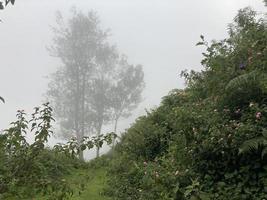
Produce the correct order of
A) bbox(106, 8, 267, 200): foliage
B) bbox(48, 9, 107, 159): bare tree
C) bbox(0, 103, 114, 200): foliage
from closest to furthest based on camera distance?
bbox(0, 103, 114, 200): foliage, bbox(106, 8, 267, 200): foliage, bbox(48, 9, 107, 159): bare tree

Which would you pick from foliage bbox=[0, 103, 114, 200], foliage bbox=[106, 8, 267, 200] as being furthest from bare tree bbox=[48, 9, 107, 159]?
foliage bbox=[0, 103, 114, 200]

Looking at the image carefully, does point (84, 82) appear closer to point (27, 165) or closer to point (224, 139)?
point (224, 139)

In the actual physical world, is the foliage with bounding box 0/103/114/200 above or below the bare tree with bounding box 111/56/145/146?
below

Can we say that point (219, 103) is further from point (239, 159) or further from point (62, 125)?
point (62, 125)

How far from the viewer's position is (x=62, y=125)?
31750 millimetres

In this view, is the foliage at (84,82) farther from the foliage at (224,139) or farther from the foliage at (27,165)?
the foliage at (27,165)

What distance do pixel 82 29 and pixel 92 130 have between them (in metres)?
7.11

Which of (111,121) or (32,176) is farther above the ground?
(111,121)

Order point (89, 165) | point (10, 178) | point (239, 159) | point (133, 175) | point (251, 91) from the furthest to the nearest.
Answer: point (89, 165)
point (133, 175)
point (251, 91)
point (239, 159)
point (10, 178)

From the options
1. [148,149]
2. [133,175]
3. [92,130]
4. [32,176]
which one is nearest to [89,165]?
[148,149]

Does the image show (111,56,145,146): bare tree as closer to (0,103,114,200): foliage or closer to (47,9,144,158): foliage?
(47,9,144,158): foliage

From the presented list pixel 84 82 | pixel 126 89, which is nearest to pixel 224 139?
pixel 84 82

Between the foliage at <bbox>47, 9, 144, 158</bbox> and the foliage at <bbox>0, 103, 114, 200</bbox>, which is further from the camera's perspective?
the foliage at <bbox>47, 9, 144, 158</bbox>

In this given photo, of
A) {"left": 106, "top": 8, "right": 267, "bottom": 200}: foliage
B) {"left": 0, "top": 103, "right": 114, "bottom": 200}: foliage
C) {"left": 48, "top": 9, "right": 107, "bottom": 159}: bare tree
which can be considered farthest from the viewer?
{"left": 48, "top": 9, "right": 107, "bottom": 159}: bare tree
